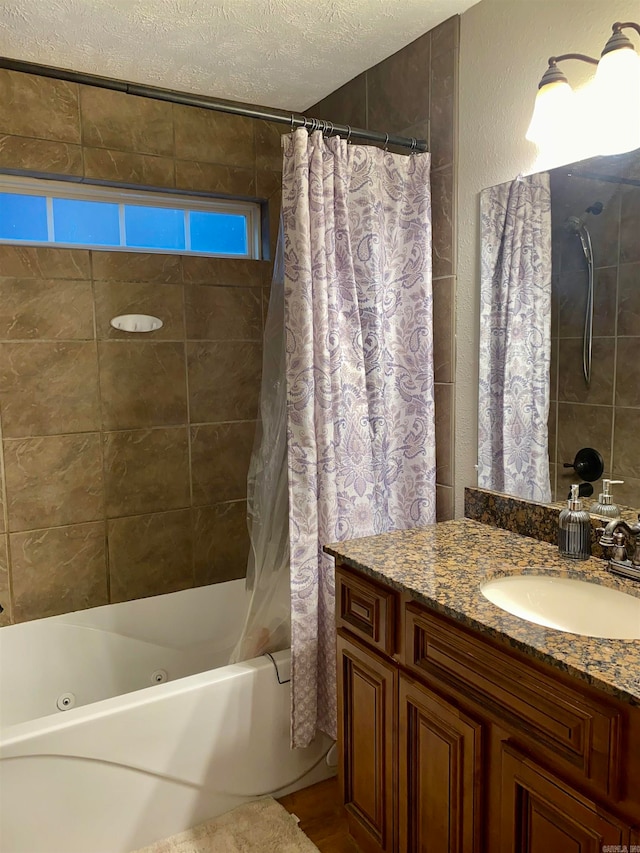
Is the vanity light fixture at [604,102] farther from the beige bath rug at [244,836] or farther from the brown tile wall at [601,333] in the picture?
the beige bath rug at [244,836]

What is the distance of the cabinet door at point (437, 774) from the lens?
1321mm

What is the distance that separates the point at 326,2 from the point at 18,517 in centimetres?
210

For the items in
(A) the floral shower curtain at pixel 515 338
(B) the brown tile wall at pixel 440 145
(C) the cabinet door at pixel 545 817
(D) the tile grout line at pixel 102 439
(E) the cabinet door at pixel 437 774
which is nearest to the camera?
(C) the cabinet door at pixel 545 817

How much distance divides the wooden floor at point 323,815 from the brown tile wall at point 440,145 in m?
1.01

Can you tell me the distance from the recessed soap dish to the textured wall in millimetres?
1291

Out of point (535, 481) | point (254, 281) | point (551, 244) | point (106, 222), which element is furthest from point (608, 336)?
point (106, 222)

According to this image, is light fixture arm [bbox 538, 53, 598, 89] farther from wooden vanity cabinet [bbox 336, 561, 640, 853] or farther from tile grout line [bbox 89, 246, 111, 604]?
tile grout line [bbox 89, 246, 111, 604]

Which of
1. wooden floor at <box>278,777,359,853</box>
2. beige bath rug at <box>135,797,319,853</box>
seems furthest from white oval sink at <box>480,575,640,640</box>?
beige bath rug at <box>135,797,319,853</box>

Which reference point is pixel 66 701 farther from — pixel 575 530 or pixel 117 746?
pixel 575 530

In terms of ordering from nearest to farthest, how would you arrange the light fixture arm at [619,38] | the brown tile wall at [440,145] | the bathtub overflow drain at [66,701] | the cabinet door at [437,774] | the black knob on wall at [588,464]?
1. the cabinet door at [437,774]
2. the light fixture arm at [619,38]
3. the black knob on wall at [588,464]
4. the brown tile wall at [440,145]
5. the bathtub overflow drain at [66,701]

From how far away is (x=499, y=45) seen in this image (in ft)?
6.16

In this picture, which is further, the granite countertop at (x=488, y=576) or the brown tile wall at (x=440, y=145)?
the brown tile wall at (x=440, y=145)

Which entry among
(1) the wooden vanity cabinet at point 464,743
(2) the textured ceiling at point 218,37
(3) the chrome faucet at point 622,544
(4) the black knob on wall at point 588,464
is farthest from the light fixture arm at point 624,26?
(1) the wooden vanity cabinet at point 464,743

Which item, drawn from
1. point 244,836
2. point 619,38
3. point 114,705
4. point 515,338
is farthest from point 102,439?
point 619,38
